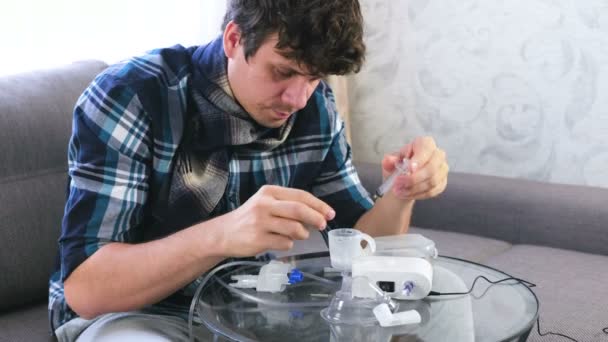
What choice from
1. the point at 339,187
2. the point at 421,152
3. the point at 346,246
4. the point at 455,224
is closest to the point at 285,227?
the point at 346,246

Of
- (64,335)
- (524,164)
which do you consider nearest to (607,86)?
(524,164)

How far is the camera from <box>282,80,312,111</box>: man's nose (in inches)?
53.4

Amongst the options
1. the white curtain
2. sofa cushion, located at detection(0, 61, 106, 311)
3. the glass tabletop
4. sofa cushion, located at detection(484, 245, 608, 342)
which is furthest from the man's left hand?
the white curtain

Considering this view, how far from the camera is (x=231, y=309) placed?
128cm

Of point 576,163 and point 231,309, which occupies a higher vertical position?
point 231,309

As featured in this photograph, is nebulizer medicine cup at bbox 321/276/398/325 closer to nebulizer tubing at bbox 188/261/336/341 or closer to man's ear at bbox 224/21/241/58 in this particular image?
nebulizer tubing at bbox 188/261/336/341

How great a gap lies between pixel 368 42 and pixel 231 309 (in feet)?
5.60

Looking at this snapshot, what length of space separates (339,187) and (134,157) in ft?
1.53

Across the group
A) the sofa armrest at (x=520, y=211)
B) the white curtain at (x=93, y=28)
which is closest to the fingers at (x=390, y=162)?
the sofa armrest at (x=520, y=211)

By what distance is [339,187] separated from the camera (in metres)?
1.67

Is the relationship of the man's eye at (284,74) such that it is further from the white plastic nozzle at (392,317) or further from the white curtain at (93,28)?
the white curtain at (93,28)

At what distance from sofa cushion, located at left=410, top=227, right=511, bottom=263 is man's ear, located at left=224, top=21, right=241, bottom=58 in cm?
90

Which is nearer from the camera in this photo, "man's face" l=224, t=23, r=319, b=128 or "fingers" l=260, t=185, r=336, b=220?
"fingers" l=260, t=185, r=336, b=220

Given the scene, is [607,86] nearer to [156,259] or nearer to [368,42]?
[368,42]
